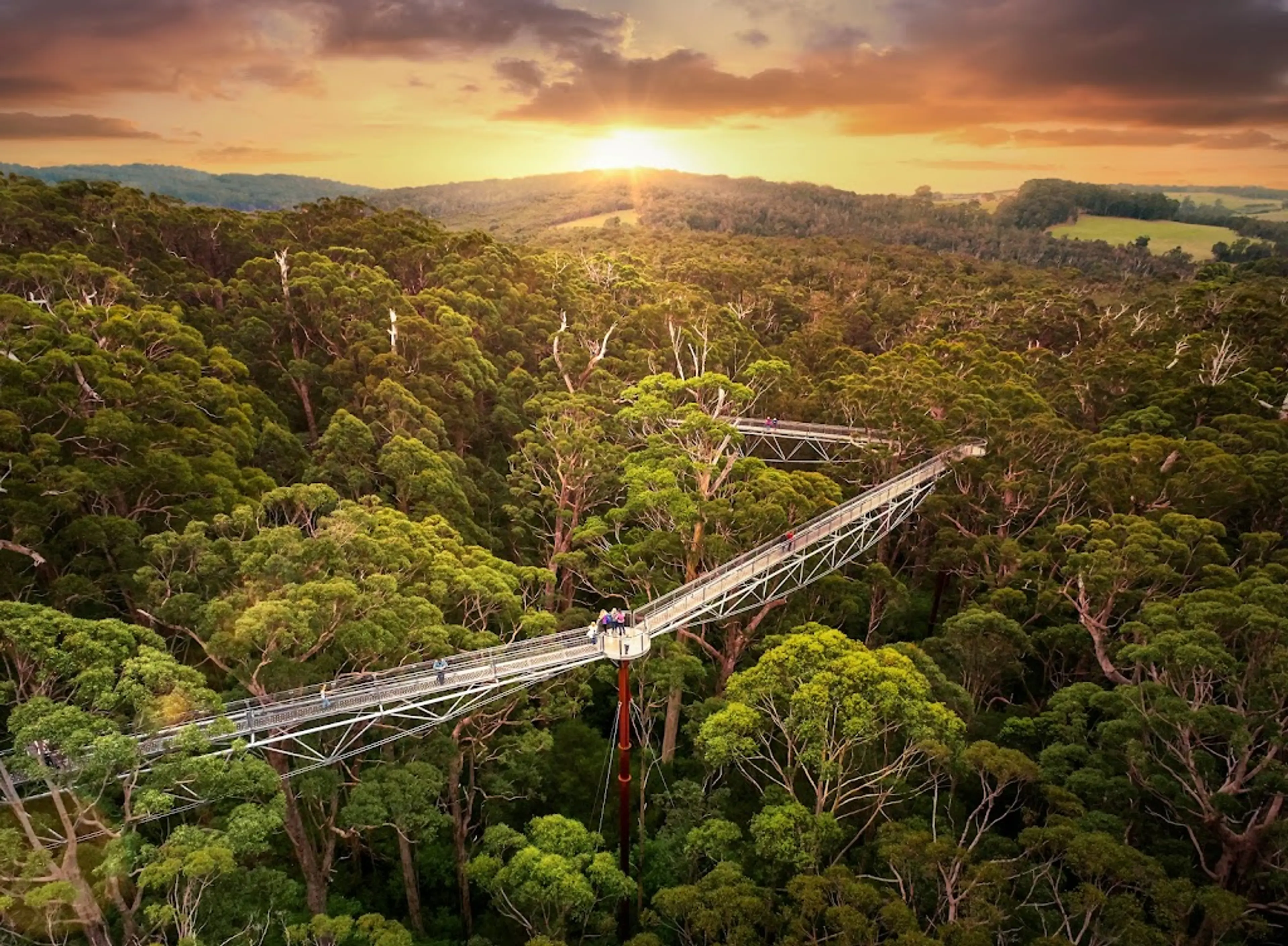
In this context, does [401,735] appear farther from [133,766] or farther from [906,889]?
[906,889]

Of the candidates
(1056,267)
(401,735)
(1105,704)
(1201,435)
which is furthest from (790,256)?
(401,735)

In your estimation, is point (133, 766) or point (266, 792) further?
point (266, 792)

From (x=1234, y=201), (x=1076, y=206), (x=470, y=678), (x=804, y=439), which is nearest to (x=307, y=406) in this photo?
(x=470, y=678)

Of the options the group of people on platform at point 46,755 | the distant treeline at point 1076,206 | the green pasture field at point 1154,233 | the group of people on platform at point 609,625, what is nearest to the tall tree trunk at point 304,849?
the group of people on platform at point 46,755

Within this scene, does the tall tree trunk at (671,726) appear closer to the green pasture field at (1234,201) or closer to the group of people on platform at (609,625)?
the group of people on platform at (609,625)

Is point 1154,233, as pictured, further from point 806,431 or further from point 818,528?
point 818,528

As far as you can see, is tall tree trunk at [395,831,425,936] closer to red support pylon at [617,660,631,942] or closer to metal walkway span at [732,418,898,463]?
red support pylon at [617,660,631,942]

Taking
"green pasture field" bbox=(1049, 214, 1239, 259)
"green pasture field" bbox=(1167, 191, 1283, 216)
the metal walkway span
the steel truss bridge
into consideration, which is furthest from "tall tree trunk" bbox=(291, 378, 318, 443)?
"green pasture field" bbox=(1167, 191, 1283, 216)
